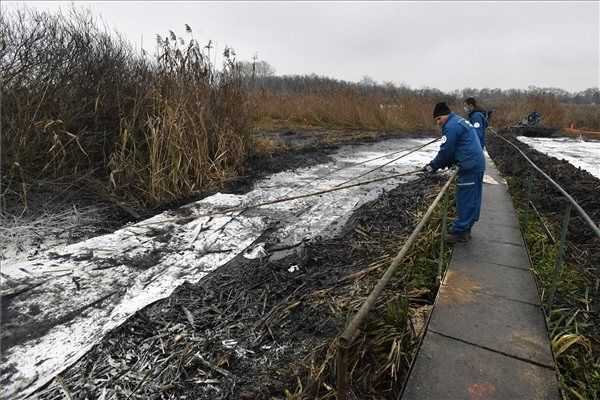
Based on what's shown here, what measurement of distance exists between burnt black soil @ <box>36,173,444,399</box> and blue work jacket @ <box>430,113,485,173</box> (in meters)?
1.41

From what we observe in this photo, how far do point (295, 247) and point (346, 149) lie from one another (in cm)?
833

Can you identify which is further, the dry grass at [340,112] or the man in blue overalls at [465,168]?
the dry grass at [340,112]

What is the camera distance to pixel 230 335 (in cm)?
263

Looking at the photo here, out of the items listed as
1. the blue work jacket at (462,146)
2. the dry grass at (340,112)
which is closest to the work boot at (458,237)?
the blue work jacket at (462,146)

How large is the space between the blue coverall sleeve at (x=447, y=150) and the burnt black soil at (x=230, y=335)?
52.1 inches

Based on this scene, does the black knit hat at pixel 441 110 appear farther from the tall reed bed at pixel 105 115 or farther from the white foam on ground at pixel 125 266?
the tall reed bed at pixel 105 115

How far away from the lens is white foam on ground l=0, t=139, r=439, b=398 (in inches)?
95.1

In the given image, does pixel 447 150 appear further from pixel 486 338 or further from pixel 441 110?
pixel 486 338

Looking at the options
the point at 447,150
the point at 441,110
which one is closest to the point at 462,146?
the point at 447,150

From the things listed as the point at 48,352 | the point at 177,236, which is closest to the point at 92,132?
the point at 177,236

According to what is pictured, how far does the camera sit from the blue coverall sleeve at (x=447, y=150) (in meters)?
3.93

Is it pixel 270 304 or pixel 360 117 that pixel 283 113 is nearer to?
pixel 360 117

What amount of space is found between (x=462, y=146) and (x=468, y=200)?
0.61 m

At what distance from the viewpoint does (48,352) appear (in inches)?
94.3
